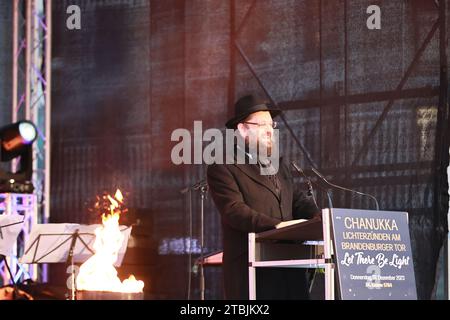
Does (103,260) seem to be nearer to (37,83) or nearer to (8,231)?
(8,231)

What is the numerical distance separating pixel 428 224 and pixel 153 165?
2964 millimetres

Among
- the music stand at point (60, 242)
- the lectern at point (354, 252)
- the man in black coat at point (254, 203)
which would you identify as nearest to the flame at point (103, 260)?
the music stand at point (60, 242)

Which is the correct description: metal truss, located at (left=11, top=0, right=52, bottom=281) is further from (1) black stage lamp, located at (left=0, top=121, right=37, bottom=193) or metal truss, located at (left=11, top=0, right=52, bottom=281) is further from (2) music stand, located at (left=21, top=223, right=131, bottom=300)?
(2) music stand, located at (left=21, top=223, right=131, bottom=300)

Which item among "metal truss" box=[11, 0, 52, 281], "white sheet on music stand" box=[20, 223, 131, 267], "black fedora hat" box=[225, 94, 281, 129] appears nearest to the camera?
"black fedora hat" box=[225, 94, 281, 129]

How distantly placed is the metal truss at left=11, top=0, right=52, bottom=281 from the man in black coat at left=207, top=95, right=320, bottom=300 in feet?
15.9

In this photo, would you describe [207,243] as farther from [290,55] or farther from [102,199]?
[290,55]

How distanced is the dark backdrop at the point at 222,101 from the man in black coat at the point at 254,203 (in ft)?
9.29

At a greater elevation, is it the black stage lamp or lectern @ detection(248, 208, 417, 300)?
the black stage lamp

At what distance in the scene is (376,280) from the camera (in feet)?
12.1

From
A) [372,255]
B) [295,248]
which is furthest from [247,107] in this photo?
[372,255]

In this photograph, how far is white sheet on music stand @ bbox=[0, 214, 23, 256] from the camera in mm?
6922

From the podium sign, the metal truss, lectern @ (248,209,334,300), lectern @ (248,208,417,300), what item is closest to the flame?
the metal truss
